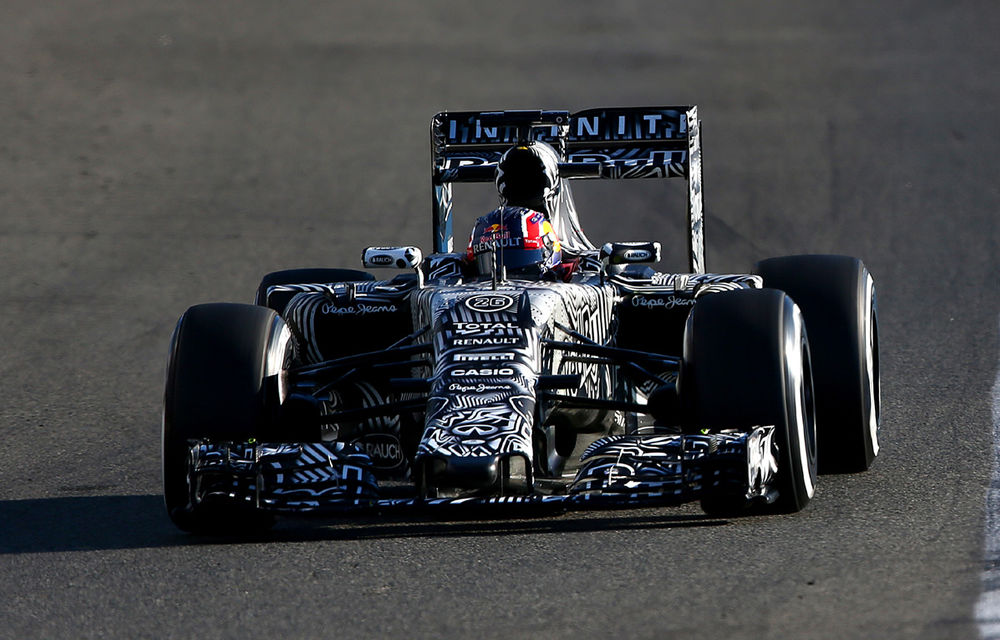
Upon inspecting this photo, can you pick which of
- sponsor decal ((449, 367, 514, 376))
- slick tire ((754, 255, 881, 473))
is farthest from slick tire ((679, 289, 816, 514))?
slick tire ((754, 255, 881, 473))

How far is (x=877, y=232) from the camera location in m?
16.1

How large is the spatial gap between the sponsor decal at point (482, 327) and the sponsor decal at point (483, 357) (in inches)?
6.4

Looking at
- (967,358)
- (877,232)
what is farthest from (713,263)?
(967,358)

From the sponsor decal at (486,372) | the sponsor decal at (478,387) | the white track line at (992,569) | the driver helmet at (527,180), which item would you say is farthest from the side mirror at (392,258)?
the white track line at (992,569)

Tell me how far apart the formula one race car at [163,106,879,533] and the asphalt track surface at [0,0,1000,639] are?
0.75ft

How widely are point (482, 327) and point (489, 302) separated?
20 centimetres

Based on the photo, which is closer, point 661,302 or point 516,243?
point 661,302

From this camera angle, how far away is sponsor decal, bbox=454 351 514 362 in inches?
296

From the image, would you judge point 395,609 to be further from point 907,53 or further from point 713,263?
point 907,53

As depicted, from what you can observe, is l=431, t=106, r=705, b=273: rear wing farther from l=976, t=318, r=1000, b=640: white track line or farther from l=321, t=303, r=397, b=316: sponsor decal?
l=976, t=318, r=1000, b=640: white track line

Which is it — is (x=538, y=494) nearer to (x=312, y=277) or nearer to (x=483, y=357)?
(x=483, y=357)

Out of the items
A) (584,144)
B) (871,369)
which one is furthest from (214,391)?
(584,144)

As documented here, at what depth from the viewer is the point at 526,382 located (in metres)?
7.41

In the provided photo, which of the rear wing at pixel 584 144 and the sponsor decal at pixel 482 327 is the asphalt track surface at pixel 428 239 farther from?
the rear wing at pixel 584 144
